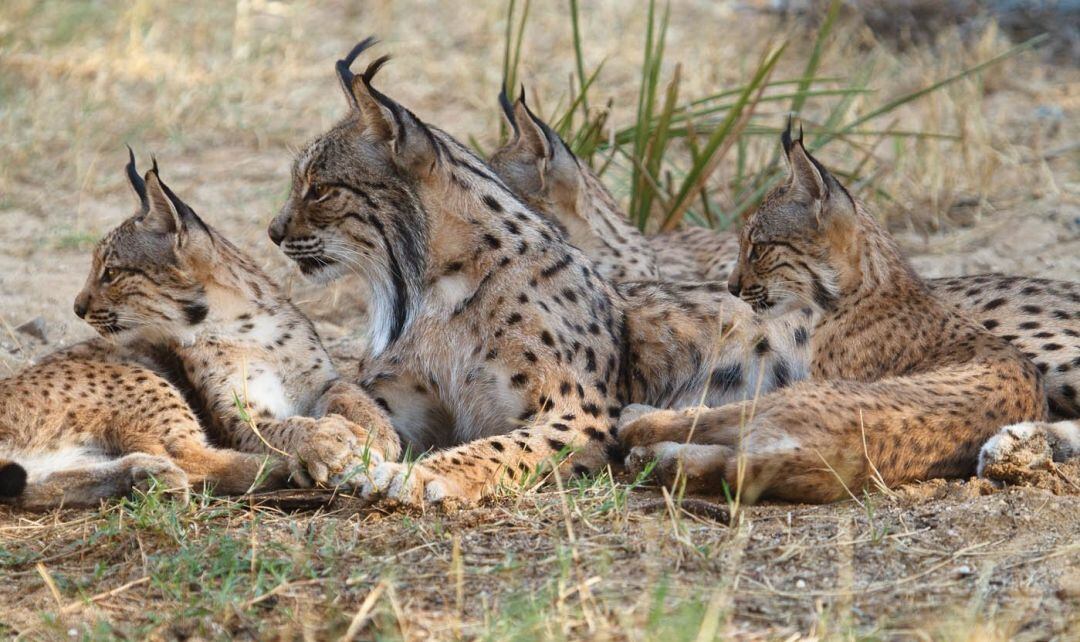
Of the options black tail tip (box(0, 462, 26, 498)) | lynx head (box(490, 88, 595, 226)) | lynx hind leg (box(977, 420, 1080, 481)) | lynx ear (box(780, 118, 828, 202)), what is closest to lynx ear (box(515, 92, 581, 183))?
lynx head (box(490, 88, 595, 226))

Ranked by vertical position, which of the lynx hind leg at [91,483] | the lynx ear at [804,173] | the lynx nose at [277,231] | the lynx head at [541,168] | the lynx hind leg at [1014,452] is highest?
the lynx ear at [804,173]

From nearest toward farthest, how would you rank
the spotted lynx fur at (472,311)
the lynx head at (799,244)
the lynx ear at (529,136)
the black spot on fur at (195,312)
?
1. the spotted lynx fur at (472,311)
2. the lynx head at (799,244)
3. the black spot on fur at (195,312)
4. the lynx ear at (529,136)

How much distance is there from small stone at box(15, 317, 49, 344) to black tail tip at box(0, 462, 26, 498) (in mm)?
1818

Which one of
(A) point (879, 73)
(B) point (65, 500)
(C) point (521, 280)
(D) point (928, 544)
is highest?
(A) point (879, 73)

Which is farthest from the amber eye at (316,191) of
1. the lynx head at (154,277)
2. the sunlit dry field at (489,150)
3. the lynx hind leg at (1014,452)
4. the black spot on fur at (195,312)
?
the lynx hind leg at (1014,452)

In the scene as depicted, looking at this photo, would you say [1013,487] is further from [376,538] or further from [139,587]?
[139,587]

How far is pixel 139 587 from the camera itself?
3.81 metres

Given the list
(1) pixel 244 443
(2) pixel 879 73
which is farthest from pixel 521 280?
(2) pixel 879 73

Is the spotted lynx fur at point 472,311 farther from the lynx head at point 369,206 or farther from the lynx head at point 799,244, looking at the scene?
the lynx head at point 799,244

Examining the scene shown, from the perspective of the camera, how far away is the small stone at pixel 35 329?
6367 millimetres

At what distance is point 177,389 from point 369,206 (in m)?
0.94

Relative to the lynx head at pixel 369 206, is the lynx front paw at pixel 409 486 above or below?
below

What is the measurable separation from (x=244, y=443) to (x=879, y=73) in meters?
5.90

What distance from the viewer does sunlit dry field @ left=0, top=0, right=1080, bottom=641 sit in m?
3.54
